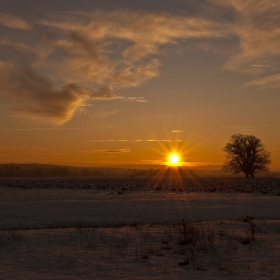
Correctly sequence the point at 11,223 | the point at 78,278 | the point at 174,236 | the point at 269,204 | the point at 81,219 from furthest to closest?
the point at 269,204 < the point at 81,219 < the point at 11,223 < the point at 174,236 < the point at 78,278

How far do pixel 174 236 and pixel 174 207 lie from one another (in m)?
11.5

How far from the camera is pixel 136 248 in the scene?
41.6 ft

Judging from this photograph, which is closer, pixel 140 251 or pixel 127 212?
pixel 140 251

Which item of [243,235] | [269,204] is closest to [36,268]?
[243,235]

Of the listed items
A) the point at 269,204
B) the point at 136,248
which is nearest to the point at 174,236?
the point at 136,248

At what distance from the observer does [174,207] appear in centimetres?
2597

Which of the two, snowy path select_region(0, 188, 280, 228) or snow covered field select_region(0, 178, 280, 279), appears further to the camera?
snowy path select_region(0, 188, 280, 228)

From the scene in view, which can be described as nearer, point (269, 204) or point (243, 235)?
point (243, 235)

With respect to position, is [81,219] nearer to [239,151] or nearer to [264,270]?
[264,270]

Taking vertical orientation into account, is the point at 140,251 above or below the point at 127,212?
below

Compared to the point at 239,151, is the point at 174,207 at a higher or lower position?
lower

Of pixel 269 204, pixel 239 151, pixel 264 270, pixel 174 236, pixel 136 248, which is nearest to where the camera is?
pixel 264 270

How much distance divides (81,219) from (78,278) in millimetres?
11321

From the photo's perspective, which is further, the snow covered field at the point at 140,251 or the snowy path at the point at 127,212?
the snowy path at the point at 127,212
